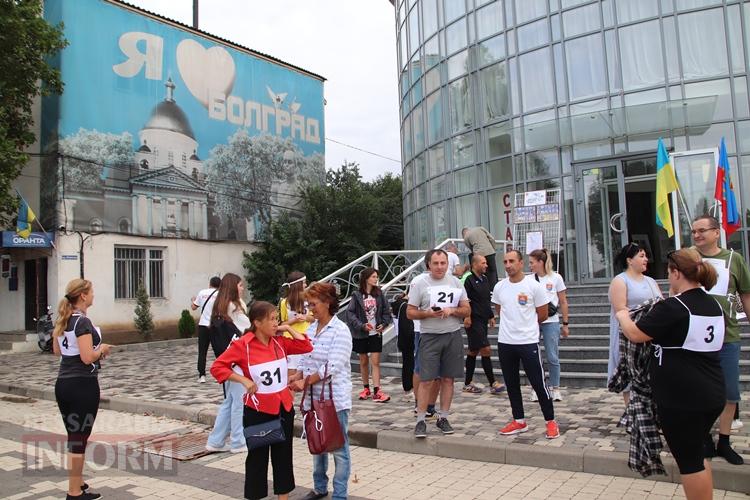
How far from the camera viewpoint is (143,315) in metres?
18.2

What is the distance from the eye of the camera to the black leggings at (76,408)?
→ 15.3ft

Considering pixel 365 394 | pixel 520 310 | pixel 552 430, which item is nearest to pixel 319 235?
pixel 365 394

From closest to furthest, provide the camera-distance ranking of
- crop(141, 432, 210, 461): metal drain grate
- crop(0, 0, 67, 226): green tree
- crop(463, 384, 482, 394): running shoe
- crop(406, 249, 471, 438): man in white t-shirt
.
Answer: crop(406, 249, 471, 438): man in white t-shirt
crop(141, 432, 210, 461): metal drain grate
crop(463, 384, 482, 394): running shoe
crop(0, 0, 67, 226): green tree

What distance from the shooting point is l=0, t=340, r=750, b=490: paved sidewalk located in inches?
218

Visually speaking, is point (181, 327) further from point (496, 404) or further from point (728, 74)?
point (728, 74)

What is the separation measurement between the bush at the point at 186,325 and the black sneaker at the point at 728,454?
17301mm

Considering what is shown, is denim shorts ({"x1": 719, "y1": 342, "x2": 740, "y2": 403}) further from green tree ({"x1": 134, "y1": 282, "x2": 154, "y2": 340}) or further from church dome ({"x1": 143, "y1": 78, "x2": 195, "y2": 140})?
church dome ({"x1": 143, "y1": 78, "x2": 195, "y2": 140})

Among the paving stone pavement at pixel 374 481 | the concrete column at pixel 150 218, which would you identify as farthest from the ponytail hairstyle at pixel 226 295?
the concrete column at pixel 150 218

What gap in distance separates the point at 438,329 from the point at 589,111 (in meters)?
10.1

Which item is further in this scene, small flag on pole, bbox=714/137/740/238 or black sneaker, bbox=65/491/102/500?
small flag on pole, bbox=714/137/740/238

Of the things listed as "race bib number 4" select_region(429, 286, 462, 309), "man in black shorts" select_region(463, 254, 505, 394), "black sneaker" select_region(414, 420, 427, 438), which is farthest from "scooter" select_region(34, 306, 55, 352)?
"race bib number 4" select_region(429, 286, 462, 309)

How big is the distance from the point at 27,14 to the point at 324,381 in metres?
15.2

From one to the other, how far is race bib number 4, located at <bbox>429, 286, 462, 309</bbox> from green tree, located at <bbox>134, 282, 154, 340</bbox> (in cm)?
1449

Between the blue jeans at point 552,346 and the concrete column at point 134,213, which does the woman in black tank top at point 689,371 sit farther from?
the concrete column at point 134,213
